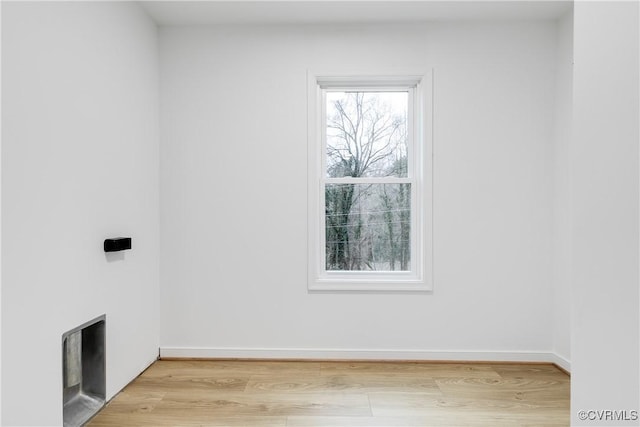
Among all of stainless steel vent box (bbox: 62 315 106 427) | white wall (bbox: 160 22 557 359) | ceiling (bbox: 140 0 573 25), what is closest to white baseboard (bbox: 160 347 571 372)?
white wall (bbox: 160 22 557 359)

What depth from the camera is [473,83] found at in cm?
280

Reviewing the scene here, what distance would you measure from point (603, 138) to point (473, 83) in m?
1.95

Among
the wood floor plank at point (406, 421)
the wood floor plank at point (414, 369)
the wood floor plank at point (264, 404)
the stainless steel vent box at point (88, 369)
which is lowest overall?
the wood floor plank at point (414, 369)

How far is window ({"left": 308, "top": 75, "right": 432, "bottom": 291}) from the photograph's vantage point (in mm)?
2924

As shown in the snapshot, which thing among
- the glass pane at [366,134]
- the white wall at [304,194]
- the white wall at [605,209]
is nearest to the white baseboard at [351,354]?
the white wall at [304,194]

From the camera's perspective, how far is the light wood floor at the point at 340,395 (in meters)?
2.04

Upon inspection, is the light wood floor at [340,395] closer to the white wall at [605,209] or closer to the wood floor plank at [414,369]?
the wood floor plank at [414,369]

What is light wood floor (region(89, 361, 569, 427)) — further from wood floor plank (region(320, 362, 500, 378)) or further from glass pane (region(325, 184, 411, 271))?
glass pane (region(325, 184, 411, 271))

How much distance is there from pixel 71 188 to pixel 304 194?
1426mm

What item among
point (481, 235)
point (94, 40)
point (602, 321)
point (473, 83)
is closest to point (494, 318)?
point (481, 235)

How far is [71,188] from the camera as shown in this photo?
1885 mm

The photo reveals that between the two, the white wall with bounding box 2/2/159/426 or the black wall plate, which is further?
the black wall plate

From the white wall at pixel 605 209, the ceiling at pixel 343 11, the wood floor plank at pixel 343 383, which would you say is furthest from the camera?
the ceiling at pixel 343 11

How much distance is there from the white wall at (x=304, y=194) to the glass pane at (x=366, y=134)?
0.79ft
